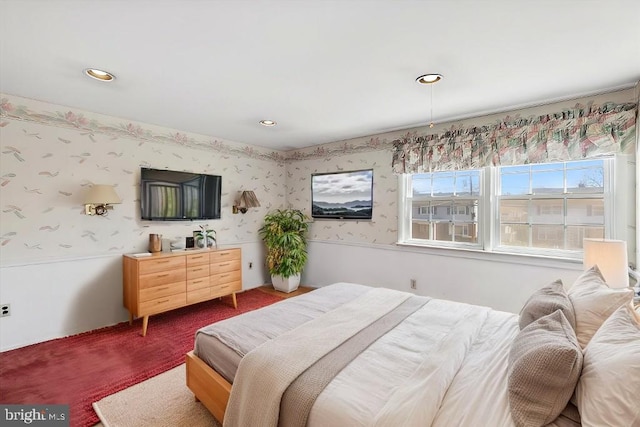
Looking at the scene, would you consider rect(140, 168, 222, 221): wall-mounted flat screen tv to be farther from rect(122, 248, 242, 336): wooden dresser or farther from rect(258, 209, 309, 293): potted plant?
rect(258, 209, 309, 293): potted plant

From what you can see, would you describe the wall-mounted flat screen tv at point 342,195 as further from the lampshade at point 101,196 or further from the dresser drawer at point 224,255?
the lampshade at point 101,196

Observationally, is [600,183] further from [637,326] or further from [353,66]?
[353,66]

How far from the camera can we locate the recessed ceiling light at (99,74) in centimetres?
213

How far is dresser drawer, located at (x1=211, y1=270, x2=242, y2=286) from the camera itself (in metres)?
3.58

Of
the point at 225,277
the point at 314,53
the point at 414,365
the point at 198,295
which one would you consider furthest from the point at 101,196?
the point at 414,365

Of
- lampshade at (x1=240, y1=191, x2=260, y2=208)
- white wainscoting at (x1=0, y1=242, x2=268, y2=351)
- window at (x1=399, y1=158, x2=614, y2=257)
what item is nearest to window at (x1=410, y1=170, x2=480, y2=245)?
window at (x1=399, y1=158, x2=614, y2=257)

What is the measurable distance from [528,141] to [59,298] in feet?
16.0

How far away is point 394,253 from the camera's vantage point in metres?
3.84

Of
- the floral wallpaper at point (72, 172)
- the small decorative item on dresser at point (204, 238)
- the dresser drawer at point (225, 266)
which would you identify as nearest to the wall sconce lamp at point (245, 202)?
the small decorative item on dresser at point (204, 238)

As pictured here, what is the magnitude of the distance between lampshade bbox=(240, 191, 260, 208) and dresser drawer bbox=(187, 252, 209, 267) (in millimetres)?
1071

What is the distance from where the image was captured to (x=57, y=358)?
2510 mm

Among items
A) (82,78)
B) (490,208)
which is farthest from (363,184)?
(82,78)

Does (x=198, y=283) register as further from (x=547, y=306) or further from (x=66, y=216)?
(x=547, y=306)

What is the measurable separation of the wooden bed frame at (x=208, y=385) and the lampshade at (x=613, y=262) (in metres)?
2.61
